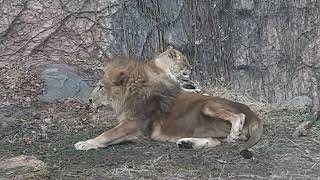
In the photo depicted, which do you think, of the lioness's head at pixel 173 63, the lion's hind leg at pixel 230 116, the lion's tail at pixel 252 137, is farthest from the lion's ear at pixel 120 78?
the lion's tail at pixel 252 137

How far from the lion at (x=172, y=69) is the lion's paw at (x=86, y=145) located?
67cm

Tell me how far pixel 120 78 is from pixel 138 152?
34.5 inches

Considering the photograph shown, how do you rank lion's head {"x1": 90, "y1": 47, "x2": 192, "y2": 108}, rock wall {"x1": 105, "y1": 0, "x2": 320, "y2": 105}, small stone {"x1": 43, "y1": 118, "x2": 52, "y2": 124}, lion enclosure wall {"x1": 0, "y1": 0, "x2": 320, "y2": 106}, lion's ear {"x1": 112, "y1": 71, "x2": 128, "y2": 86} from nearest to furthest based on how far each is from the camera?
lion's ear {"x1": 112, "y1": 71, "x2": 128, "y2": 86}
lion's head {"x1": 90, "y1": 47, "x2": 192, "y2": 108}
small stone {"x1": 43, "y1": 118, "x2": 52, "y2": 124}
lion enclosure wall {"x1": 0, "y1": 0, "x2": 320, "y2": 106}
rock wall {"x1": 105, "y1": 0, "x2": 320, "y2": 105}

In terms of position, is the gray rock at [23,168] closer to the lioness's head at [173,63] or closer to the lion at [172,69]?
the lion at [172,69]

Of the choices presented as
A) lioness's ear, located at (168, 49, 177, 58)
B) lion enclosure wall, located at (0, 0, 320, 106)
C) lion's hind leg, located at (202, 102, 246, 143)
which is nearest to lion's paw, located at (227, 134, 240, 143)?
lion's hind leg, located at (202, 102, 246, 143)

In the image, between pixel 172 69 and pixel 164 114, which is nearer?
pixel 164 114

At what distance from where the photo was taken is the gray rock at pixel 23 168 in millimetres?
4805

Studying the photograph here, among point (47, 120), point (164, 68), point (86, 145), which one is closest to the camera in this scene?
point (86, 145)

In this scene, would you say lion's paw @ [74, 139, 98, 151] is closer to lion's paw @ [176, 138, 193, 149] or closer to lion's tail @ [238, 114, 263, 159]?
lion's paw @ [176, 138, 193, 149]

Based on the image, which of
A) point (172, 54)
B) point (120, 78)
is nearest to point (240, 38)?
point (172, 54)

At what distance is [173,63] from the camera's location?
8.02 meters

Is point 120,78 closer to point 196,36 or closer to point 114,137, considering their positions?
point 114,137

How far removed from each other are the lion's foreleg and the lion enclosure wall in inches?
140

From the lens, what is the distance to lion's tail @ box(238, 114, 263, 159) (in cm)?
526
